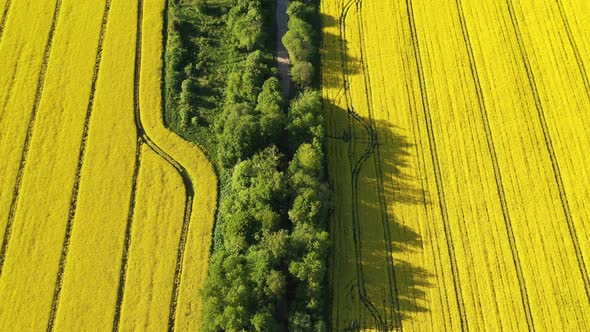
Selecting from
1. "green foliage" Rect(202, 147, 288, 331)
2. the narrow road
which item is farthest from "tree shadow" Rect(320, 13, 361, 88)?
"green foliage" Rect(202, 147, 288, 331)

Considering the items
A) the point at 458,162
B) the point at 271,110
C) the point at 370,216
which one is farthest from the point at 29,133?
the point at 458,162

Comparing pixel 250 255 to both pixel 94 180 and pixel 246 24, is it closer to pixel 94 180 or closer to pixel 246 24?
pixel 94 180

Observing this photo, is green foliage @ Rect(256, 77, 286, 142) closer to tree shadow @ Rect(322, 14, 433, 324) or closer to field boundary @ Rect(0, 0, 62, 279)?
tree shadow @ Rect(322, 14, 433, 324)

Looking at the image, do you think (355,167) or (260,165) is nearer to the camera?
(260,165)

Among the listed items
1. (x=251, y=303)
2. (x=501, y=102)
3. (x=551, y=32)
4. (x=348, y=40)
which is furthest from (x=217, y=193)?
(x=551, y=32)

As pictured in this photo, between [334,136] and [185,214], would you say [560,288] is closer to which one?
[334,136]

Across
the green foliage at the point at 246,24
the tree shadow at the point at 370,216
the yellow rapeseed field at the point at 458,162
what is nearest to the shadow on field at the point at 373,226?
the tree shadow at the point at 370,216
